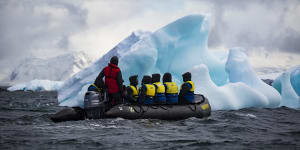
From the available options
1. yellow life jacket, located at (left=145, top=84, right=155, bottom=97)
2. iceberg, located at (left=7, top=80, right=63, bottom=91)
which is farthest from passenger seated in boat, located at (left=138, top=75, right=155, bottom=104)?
iceberg, located at (left=7, top=80, right=63, bottom=91)

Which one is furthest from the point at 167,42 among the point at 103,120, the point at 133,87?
the point at 103,120

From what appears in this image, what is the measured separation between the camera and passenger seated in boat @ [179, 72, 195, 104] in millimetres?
9873

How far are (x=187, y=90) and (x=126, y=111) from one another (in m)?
2.18

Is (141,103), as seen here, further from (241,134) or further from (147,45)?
(147,45)

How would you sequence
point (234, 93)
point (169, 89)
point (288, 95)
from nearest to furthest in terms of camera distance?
point (169, 89) → point (234, 93) → point (288, 95)

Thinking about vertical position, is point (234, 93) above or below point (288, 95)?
above

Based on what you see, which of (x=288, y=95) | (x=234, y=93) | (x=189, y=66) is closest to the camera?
(x=234, y=93)

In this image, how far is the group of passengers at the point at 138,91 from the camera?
8.91 m

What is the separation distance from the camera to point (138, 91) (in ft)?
32.3

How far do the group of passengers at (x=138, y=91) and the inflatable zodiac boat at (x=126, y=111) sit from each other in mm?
261

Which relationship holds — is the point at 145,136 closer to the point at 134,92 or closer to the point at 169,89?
the point at 134,92

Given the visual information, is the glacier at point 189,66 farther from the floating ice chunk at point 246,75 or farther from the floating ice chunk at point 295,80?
the floating ice chunk at point 295,80

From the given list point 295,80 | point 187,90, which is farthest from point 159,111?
point 295,80

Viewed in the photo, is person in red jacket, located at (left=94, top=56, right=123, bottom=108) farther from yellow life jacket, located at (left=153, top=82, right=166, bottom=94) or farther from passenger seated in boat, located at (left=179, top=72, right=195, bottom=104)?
passenger seated in boat, located at (left=179, top=72, right=195, bottom=104)
